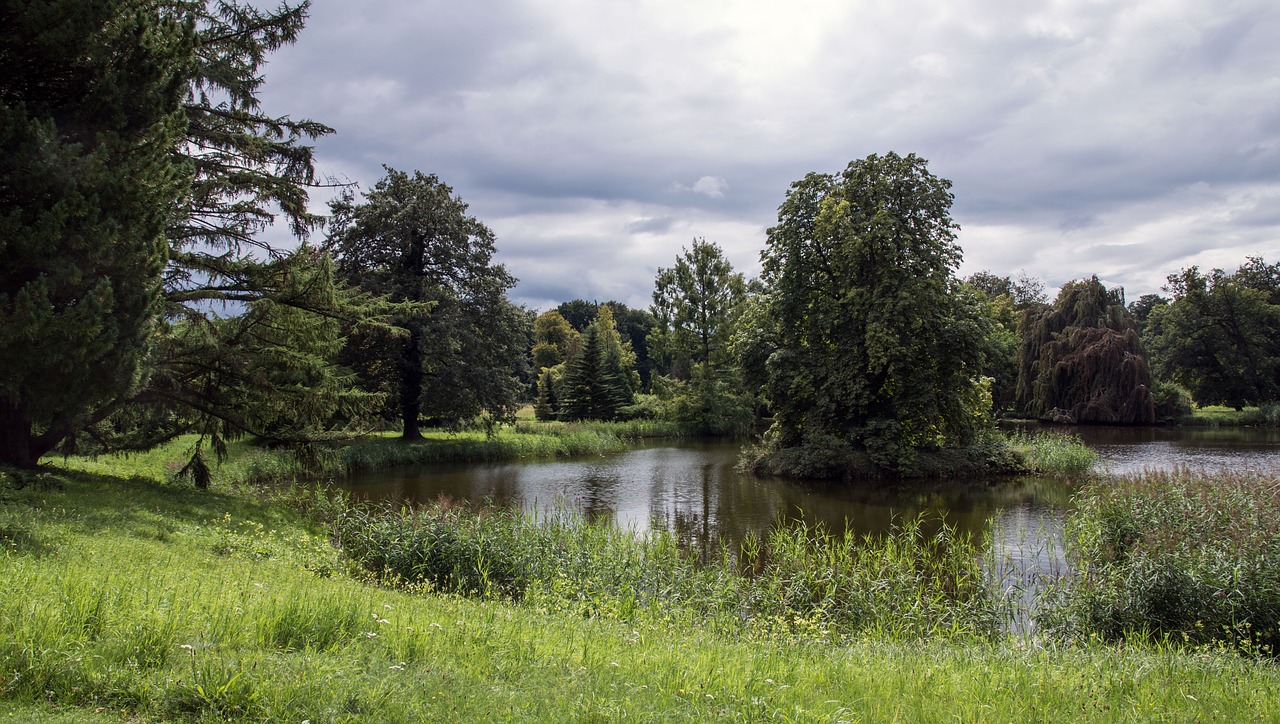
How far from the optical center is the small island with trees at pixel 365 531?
3984 millimetres

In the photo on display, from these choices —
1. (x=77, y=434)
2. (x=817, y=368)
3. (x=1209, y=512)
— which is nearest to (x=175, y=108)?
(x=77, y=434)

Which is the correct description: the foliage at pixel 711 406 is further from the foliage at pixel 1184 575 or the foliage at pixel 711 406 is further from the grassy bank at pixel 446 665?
the grassy bank at pixel 446 665

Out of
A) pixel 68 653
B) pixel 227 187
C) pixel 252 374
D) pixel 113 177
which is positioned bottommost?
pixel 68 653

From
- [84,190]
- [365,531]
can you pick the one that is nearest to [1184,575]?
[365,531]

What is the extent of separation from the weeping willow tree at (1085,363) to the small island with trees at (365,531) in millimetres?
18993

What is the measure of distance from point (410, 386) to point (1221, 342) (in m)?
53.2

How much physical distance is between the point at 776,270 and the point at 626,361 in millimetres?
34243

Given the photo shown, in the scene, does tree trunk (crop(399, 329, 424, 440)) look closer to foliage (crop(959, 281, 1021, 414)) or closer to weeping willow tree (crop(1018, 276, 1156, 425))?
foliage (crop(959, 281, 1021, 414))

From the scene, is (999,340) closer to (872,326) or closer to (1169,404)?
(1169,404)

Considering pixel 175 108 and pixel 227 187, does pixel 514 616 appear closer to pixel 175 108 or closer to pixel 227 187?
pixel 175 108

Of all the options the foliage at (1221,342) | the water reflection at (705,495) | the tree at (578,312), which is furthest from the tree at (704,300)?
the tree at (578,312)

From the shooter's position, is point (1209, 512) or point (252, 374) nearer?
point (1209, 512)

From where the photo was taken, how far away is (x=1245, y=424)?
1567 inches

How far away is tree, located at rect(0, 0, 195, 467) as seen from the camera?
7477mm
